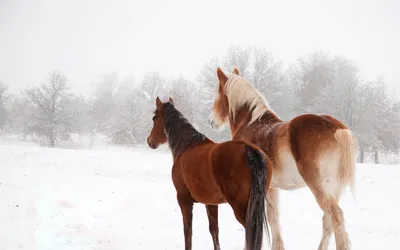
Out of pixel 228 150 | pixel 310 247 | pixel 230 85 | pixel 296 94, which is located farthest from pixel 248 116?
pixel 296 94

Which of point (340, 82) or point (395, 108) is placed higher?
point (340, 82)

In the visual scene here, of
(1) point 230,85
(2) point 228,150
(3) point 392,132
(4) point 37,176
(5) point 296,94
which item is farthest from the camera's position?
(5) point 296,94

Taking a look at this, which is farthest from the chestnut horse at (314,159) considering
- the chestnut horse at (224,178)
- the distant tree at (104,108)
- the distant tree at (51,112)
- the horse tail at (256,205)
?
the distant tree at (104,108)

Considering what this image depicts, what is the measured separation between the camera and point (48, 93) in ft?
107

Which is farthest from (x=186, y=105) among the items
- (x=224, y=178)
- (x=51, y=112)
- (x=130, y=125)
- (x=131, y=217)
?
(x=224, y=178)

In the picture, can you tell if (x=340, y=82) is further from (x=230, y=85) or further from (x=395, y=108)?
(x=230, y=85)

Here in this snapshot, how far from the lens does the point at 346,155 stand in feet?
11.4

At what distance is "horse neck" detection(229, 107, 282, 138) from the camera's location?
14.6 feet

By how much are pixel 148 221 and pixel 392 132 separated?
24.7 meters

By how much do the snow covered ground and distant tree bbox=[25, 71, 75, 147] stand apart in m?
22.0

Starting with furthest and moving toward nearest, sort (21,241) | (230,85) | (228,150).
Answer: (230,85)
(21,241)
(228,150)

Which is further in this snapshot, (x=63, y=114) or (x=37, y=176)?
(x=63, y=114)

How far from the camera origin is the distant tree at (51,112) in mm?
30867

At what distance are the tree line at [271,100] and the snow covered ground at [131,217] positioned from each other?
1092 cm
